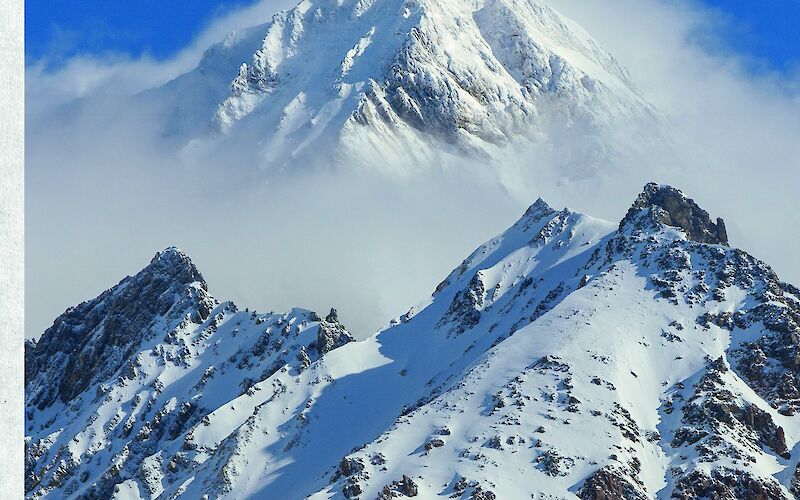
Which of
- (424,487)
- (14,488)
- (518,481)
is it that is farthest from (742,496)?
(14,488)

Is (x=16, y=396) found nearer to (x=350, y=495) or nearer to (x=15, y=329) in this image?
(x=15, y=329)

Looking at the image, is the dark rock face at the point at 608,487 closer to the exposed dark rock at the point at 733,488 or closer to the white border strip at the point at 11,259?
the exposed dark rock at the point at 733,488

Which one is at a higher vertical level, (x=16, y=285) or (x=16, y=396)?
(x=16, y=285)

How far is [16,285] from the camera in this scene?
656 inches

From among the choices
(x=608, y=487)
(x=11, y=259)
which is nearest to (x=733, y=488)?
(x=608, y=487)

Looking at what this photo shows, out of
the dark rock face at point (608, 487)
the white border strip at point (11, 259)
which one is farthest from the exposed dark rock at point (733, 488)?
the white border strip at point (11, 259)

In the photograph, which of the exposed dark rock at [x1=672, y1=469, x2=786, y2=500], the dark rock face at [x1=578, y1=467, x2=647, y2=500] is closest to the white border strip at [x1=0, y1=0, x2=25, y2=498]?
the dark rock face at [x1=578, y1=467, x2=647, y2=500]

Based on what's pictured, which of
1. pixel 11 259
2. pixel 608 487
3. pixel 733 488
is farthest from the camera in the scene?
pixel 733 488

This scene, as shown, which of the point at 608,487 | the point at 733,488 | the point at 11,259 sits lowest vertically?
the point at 733,488

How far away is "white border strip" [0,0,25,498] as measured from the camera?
1642 cm

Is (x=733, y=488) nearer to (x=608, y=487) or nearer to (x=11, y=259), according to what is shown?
(x=608, y=487)

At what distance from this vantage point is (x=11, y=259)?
1667 cm

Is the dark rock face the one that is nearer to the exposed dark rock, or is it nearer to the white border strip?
the exposed dark rock

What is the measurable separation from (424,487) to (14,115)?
18492cm
